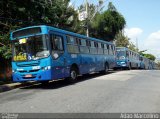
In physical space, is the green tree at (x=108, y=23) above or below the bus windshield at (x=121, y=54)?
above

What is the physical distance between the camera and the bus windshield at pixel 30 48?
13242 mm

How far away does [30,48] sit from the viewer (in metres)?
13.5

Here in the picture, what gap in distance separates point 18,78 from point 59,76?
200 centimetres

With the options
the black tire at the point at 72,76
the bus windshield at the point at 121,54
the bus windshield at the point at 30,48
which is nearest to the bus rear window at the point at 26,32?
the bus windshield at the point at 30,48

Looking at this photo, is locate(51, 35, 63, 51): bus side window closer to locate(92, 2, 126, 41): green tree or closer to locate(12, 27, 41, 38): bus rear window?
locate(12, 27, 41, 38): bus rear window

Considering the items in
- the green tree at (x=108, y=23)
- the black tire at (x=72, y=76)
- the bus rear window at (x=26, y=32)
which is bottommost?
the black tire at (x=72, y=76)

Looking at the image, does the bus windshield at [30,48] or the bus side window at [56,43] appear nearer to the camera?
the bus windshield at [30,48]

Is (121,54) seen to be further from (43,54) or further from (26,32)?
(43,54)

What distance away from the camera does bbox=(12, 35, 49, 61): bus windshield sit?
43.4 feet

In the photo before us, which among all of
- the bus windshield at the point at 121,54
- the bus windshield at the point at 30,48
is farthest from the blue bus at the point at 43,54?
the bus windshield at the point at 121,54

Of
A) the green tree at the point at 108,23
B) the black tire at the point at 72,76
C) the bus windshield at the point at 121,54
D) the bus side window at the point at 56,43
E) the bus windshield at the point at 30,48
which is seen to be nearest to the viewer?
the bus windshield at the point at 30,48

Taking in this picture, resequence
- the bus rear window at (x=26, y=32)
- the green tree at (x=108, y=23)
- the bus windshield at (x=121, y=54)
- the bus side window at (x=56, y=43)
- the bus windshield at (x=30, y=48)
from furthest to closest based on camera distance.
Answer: the green tree at (x=108, y=23), the bus windshield at (x=121, y=54), the bus side window at (x=56, y=43), the bus rear window at (x=26, y=32), the bus windshield at (x=30, y=48)

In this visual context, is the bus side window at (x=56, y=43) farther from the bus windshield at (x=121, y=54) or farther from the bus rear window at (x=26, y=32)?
the bus windshield at (x=121, y=54)

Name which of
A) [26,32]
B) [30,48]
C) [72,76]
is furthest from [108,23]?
[30,48]
